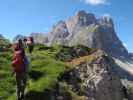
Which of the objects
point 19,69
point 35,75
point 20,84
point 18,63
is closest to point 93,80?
point 35,75

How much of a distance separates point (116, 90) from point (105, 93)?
5.20 ft

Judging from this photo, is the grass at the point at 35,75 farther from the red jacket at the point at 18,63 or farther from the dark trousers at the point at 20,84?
the red jacket at the point at 18,63

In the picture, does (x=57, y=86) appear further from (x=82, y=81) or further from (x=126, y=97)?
(x=126, y=97)

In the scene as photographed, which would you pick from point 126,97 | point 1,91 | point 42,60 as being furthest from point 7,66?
point 126,97

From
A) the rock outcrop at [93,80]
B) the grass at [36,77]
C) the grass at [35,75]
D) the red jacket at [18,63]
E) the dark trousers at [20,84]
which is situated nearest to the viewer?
the red jacket at [18,63]

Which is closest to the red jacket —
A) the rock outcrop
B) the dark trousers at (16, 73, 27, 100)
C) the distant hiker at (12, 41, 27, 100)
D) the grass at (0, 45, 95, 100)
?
the distant hiker at (12, 41, 27, 100)

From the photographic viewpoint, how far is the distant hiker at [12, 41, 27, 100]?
21.0 m

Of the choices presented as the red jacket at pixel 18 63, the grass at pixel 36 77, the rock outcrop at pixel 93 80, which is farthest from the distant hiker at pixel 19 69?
the rock outcrop at pixel 93 80

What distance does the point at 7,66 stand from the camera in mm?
27359

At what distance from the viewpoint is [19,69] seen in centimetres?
2111

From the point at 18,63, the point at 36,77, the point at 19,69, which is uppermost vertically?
the point at 18,63

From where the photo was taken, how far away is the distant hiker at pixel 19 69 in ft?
68.9

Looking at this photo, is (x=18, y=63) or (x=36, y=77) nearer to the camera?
(x=18, y=63)

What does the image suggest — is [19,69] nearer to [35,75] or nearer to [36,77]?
[36,77]
